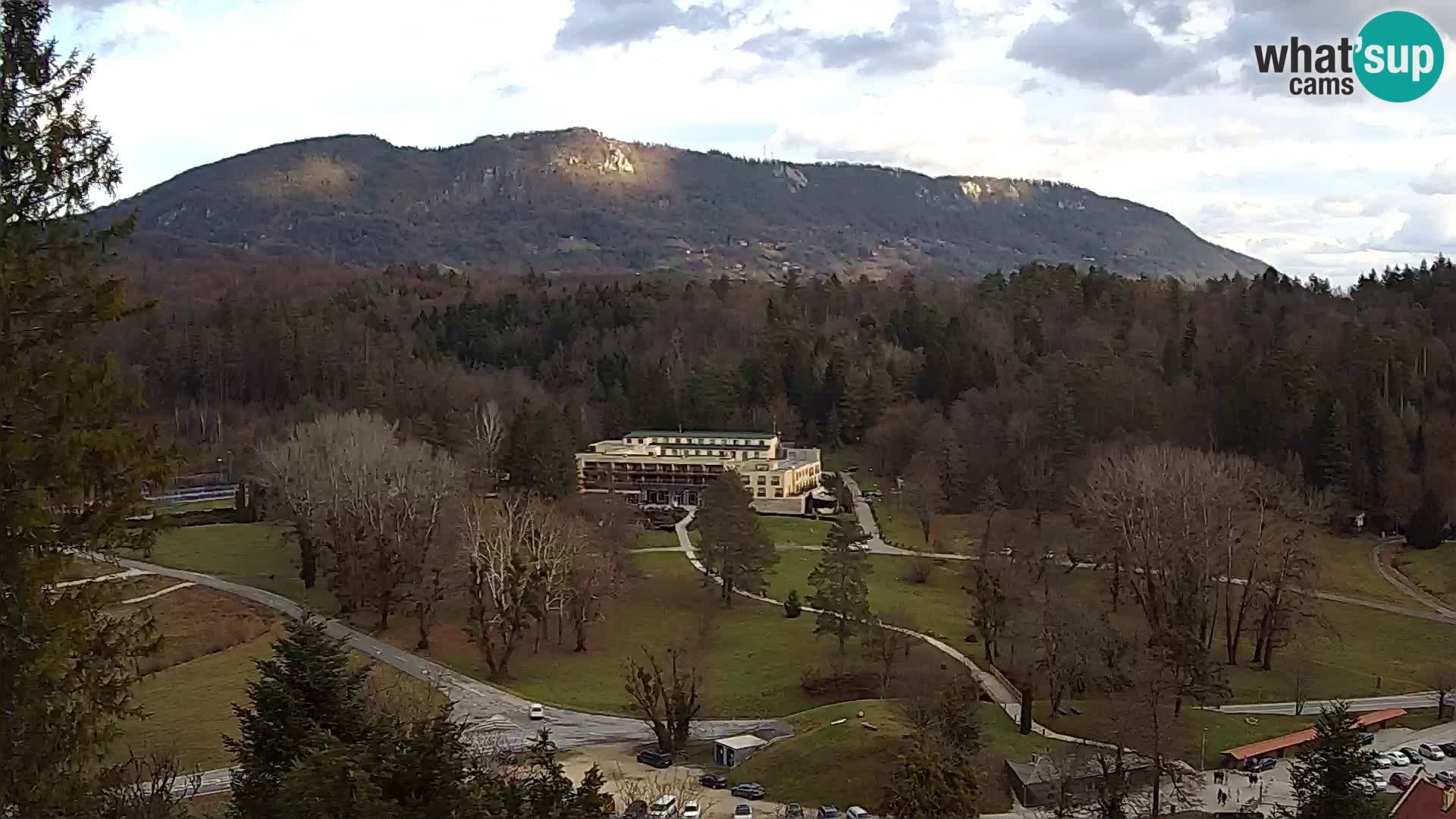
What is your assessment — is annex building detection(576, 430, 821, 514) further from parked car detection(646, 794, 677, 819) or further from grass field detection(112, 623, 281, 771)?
parked car detection(646, 794, 677, 819)

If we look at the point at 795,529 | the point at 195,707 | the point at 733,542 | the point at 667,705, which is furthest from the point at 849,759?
the point at 795,529

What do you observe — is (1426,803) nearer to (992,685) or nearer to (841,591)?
(992,685)

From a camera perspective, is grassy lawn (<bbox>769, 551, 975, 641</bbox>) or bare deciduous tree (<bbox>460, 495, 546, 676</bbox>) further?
grassy lawn (<bbox>769, 551, 975, 641</bbox>)

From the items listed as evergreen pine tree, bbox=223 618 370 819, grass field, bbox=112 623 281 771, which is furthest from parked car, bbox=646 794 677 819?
grass field, bbox=112 623 281 771

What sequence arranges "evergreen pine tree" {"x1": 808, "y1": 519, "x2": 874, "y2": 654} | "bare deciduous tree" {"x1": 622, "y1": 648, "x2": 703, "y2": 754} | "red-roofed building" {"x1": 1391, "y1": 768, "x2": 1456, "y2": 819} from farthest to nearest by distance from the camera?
"evergreen pine tree" {"x1": 808, "y1": 519, "x2": 874, "y2": 654}
"bare deciduous tree" {"x1": 622, "y1": 648, "x2": 703, "y2": 754}
"red-roofed building" {"x1": 1391, "y1": 768, "x2": 1456, "y2": 819}

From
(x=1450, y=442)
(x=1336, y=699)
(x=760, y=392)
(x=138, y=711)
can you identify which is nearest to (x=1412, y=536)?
(x=1450, y=442)

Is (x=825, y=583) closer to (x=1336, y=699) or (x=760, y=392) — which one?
(x=1336, y=699)
